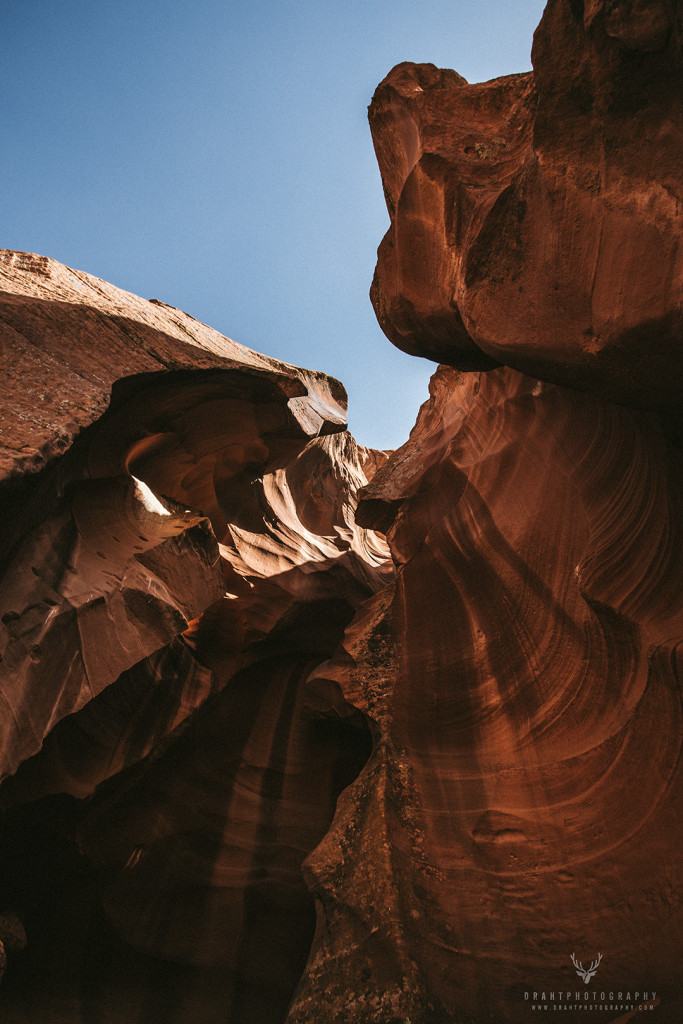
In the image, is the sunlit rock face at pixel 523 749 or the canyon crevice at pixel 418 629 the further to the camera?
the sunlit rock face at pixel 523 749

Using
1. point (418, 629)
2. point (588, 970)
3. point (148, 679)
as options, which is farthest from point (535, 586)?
point (148, 679)

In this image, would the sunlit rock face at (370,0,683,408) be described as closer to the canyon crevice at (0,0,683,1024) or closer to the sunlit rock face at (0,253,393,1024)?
the canyon crevice at (0,0,683,1024)

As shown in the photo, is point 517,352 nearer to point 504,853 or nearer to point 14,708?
point 504,853

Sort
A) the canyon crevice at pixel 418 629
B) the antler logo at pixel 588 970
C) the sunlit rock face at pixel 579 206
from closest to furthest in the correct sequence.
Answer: the sunlit rock face at pixel 579 206 → the canyon crevice at pixel 418 629 → the antler logo at pixel 588 970

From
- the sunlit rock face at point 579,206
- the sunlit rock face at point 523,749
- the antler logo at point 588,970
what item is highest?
the sunlit rock face at point 579,206

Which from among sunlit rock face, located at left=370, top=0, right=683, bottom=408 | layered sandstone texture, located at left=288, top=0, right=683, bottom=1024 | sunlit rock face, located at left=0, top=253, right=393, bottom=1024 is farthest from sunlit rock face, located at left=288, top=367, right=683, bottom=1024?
sunlit rock face, located at left=0, top=253, right=393, bottom=1024

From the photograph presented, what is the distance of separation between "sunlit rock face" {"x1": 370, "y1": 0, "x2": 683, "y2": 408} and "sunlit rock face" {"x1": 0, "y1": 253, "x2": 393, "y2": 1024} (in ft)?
8.63

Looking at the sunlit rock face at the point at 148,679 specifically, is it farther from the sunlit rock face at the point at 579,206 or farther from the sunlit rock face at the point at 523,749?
the sunlit rock face at the point at 579,206

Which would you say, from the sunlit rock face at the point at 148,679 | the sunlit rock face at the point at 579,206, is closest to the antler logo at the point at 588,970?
the sunlit rock face at the point at 148,679

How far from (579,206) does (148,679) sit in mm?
5788

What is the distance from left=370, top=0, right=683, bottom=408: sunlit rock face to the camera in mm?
3221

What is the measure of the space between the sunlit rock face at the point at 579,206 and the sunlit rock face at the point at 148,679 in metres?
2.63

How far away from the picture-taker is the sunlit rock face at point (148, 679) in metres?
5.36

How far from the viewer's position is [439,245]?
16.0 feet
